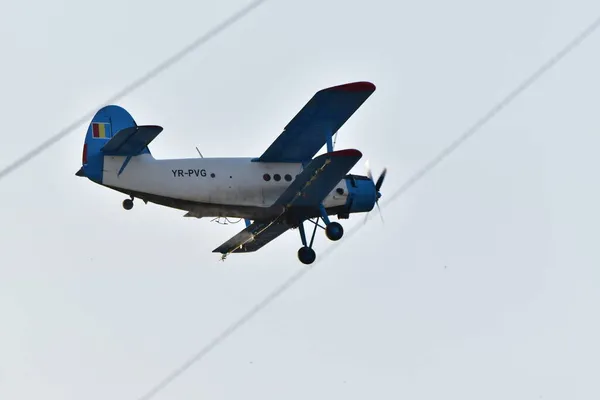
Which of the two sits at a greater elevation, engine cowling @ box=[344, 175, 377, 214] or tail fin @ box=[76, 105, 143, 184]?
tail fin @ box=[76, 105, 143, 184]

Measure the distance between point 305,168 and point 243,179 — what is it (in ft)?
5.63

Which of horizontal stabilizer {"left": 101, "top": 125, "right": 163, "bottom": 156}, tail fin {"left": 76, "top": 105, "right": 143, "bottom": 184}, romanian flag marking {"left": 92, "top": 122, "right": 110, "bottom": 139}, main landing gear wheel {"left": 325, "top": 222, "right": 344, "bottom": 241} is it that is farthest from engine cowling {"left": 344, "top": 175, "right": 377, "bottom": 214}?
romanian flag marking {"left": 92, "top": 122, "right": 110, "bottom": 139}

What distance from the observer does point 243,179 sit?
47000 mm

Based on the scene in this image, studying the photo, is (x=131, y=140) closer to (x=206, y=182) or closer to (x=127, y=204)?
(x=127, y=204)

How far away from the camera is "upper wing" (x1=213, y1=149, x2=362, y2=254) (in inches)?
1800

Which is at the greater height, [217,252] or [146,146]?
[146,146]

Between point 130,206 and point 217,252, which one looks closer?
point 130,206

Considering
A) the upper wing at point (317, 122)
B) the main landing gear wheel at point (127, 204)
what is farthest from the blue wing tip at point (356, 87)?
the main landing gear wheel at point (127, 204)

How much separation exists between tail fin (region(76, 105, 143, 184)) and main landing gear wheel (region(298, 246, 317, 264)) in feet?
15.5

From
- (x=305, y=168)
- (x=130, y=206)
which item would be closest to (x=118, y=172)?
(x=130, y=206)

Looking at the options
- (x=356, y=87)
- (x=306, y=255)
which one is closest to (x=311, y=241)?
(x=306, y=255)

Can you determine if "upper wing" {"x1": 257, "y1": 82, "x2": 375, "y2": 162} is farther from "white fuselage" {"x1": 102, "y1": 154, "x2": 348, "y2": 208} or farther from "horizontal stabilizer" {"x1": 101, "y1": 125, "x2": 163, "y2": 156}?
"horizontal stabilizer" {"x1": 101, "y1": 125, "x2": 163, "y2": 156}

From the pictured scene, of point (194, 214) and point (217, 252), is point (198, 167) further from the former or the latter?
point (217, 252)

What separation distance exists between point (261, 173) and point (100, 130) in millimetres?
4066
